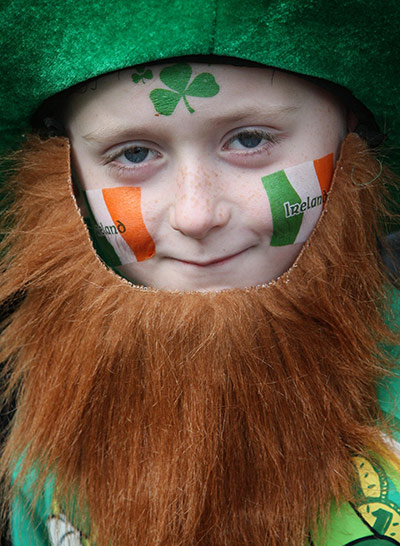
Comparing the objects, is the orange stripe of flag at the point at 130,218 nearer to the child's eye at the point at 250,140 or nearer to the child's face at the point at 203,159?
the child's face at the point at 203,159

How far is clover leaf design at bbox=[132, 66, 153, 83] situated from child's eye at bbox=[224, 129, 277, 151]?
15 centimetres

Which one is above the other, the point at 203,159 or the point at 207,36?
the point at 207,36

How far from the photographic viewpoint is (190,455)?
977mm

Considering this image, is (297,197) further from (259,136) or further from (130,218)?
(130,218)

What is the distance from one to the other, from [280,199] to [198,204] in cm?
13

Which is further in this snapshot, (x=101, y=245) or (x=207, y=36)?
(x=101, y=245)

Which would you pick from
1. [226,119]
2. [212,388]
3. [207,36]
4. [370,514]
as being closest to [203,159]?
[226,119]

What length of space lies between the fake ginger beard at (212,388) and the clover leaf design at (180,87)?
0.23m

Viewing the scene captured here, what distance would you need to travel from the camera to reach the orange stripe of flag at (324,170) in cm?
104

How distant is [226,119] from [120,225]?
24cm

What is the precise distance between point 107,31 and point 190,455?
621 mm

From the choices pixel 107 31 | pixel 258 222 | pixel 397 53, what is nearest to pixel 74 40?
pixel 107 31

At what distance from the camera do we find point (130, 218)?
3.43 feet

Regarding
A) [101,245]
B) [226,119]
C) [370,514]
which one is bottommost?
[370,514]
